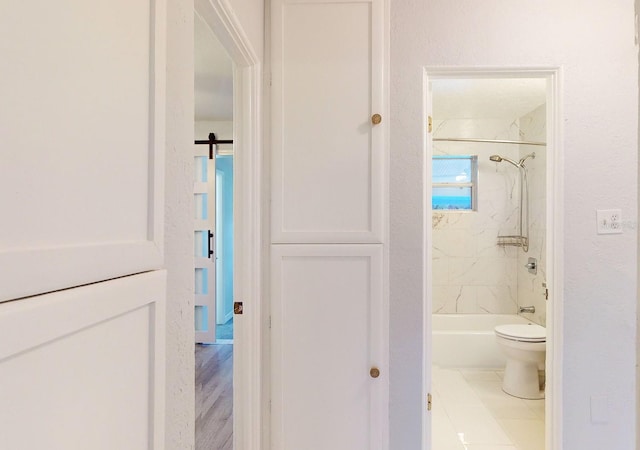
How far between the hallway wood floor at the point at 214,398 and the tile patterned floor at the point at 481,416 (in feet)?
4.42

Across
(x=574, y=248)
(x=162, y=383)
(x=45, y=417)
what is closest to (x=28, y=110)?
(x=45, y=417)

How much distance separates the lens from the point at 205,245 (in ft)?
12.7

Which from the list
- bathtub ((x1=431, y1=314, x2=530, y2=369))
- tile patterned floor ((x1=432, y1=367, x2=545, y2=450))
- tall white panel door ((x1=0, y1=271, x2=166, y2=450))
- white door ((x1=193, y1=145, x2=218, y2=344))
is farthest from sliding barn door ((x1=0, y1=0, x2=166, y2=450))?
white door ((x1=193, y1=145, x2=218, y2=344))

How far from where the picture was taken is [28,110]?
0.38 m

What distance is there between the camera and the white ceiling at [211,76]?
233 centimetres

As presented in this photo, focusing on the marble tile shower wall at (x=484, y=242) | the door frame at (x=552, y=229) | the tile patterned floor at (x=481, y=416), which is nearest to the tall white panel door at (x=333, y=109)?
the door frame at (x=552, y=229)

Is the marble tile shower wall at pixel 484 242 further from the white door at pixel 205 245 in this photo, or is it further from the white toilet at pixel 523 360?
the white door at pixel 205 245

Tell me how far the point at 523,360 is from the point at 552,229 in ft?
4.91

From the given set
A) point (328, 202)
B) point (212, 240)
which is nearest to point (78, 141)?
point (328, 202)

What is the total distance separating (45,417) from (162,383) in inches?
10.4

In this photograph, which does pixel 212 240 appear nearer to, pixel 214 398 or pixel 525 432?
pixel 214 398

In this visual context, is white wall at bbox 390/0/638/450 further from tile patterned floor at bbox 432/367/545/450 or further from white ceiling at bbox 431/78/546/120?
white ceiling at bbox 431/78/546/120

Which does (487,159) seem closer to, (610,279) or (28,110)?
(610,279)

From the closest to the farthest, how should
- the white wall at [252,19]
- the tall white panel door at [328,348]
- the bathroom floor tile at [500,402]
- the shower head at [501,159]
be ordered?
the white wall at [252,19]
the tall white panel door at [328,348]
the bathroom floor tile at [500,402]
the shower head at [501,159]
